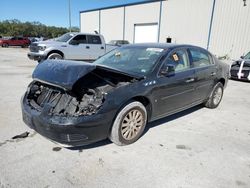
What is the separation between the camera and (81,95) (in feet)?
9.85

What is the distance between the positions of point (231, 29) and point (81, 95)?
18.2 m

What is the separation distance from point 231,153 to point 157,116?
1.28 metres

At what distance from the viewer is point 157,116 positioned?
378 cm

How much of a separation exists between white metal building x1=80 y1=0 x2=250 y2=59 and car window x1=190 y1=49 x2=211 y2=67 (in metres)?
14.4

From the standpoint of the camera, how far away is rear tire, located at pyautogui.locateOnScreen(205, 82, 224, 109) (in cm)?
521

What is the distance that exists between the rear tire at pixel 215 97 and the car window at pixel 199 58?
709 millimetres

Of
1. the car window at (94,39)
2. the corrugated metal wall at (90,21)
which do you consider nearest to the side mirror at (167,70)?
the car window at (94,39)

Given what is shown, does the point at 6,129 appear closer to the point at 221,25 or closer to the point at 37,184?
the point at 37,184

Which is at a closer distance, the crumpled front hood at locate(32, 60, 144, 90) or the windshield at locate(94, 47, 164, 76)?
the crumpled front hood at locate(32, 60, 144, 90)

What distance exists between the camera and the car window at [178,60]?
12.7 feet

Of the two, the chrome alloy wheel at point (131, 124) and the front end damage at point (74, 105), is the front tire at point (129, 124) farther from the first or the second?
the front end damage at point (74, 105)

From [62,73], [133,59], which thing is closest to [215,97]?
[133,59]

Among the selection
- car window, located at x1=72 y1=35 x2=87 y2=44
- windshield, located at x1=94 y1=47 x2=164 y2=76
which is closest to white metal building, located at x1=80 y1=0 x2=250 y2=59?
car window, located at x1=72 y1=35 x2=87 y2=44

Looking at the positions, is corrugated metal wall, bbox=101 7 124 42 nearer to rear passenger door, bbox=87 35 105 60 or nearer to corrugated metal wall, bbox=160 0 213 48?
corrugated metal wall, bbox=160 0 213 48
